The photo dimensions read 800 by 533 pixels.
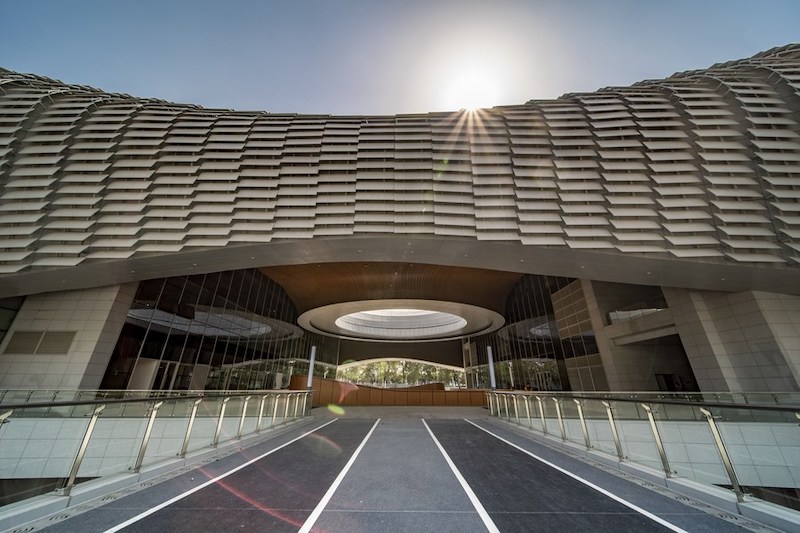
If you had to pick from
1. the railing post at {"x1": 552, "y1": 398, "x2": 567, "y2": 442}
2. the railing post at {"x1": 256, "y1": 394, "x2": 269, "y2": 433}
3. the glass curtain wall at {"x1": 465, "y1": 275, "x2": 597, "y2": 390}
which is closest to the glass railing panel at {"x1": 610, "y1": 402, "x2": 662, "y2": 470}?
the railing post at {"x1": 552, "y1": 398, "x2": 567, "y2": 442}

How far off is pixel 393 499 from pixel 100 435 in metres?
4.41

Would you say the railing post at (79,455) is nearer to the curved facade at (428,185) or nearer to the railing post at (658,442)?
the railing post at (658,442)

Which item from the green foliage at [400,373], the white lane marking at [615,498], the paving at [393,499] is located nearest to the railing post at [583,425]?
the paving at [393,499]

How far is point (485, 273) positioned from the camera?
950 inches

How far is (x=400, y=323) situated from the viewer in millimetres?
40750

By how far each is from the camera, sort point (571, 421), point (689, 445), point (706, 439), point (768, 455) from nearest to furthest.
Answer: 1. point (768, 455)
2. point (706, 439)
3. point (689, 445)
4. point (571, 421)

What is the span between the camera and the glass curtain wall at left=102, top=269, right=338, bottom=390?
56.5 feet

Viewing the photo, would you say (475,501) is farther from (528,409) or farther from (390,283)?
(390,283)

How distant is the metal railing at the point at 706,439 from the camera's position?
4.10m

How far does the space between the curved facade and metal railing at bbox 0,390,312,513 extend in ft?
A: 32.5

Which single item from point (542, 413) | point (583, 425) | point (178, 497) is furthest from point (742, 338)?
point (178, 497)

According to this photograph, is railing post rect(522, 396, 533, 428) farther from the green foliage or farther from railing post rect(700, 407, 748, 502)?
the green foliage

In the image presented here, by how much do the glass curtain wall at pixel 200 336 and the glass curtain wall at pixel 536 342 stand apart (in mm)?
21971

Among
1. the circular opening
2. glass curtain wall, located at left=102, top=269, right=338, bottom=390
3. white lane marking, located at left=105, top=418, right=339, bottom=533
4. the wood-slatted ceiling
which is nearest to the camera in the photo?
white lane marking, located at left=105, top=418, right=339, bottom=533
